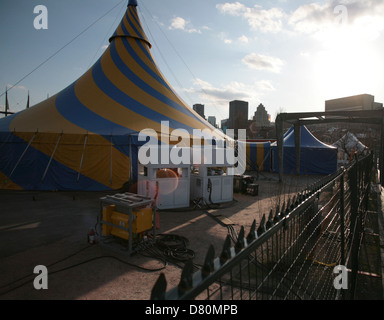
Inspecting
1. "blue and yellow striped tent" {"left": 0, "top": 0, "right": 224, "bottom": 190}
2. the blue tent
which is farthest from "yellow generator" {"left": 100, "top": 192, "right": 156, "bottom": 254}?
the blue tent

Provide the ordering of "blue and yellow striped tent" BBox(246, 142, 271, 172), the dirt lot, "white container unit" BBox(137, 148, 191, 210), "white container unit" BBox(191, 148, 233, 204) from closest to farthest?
1. the dirt lot
2. "white container unit" BBox(137, 148, 191, 210)
3. "white container unit" BBox(191, 148, 233, 204)
4. "blue and yellow striped tent" BBox(246, 142, 271, 172)

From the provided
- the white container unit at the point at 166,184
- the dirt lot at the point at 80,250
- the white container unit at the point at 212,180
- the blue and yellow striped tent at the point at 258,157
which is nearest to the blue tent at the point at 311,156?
the blue and yellow striped tent at the point at 258,157

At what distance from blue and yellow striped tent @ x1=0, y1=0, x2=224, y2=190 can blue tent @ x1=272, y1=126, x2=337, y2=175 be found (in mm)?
9444

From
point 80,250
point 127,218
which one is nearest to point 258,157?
point 127,218

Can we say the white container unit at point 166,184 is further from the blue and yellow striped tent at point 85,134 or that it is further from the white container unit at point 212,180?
the blue and yellow striped tent at point 85,134

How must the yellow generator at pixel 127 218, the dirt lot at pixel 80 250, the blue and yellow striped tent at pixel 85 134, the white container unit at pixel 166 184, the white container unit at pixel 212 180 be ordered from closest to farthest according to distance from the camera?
the dirt lot at pixel 80 250 → the yellow generator at pixel 127 218 → the white container unit at pixel 166 184 → the white container unit at pixel 212 180 → the blue and yellow striped tent at pixel 85 134

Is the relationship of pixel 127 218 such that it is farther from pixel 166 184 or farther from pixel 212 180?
pixel 212 180

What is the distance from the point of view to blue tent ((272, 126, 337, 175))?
58.5ft

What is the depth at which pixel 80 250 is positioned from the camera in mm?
5062

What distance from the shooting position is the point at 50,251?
16.3 ft

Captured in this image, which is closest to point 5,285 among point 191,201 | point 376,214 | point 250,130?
point 191,201

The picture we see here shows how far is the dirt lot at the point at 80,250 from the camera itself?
3.71 m

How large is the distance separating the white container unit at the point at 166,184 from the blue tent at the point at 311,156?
11671 mm

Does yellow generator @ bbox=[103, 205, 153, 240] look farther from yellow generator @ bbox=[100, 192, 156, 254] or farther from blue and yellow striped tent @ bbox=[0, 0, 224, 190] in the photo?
blue and yellow striped tent @ bbox=[0, 0, 224, 190]
